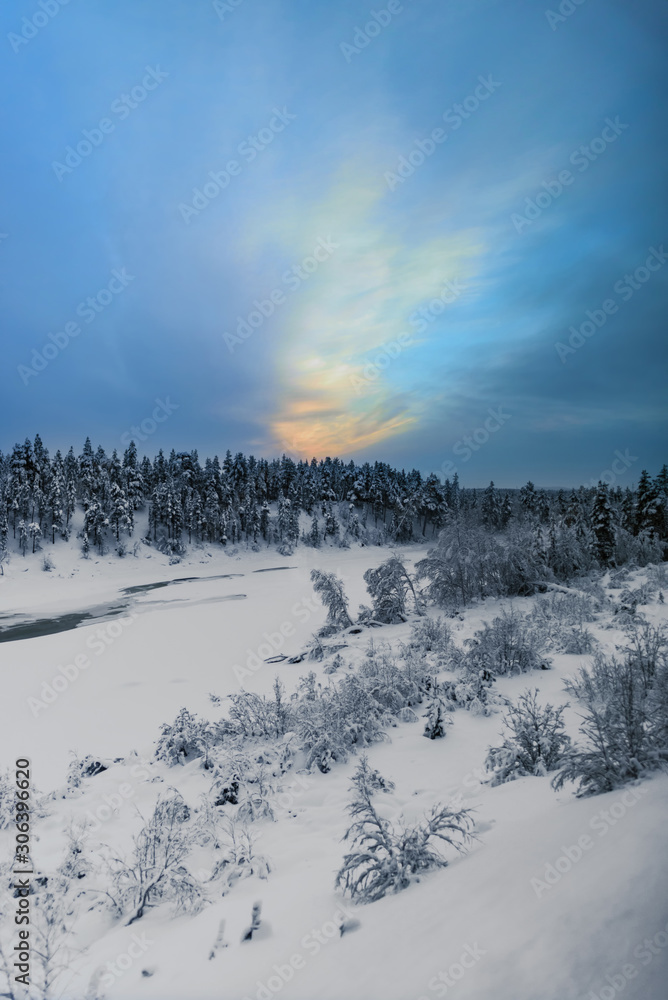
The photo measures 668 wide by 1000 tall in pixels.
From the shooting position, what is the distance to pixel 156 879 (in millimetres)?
4660

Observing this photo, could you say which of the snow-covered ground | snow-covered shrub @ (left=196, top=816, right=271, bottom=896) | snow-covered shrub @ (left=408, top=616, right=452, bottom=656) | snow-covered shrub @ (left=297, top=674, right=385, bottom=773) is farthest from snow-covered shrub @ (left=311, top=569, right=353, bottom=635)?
snow-covered shrub @ (left=196, top=816, right=271, bottom=896)

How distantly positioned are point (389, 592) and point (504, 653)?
29.2 feet

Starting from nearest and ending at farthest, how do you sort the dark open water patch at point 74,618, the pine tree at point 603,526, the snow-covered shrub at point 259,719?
1. the snow-covered shrub at point 259,719
2. the dark open water patch at point 74,618
3. the pine tree at point 603,526

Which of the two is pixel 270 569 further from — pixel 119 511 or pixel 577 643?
pixel 577 643

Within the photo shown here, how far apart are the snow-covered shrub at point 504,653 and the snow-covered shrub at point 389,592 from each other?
7608 millimetres

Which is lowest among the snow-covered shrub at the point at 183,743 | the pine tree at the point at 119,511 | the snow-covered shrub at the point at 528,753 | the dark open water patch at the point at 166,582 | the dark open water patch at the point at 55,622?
the dark open water patch at the point at 55,622

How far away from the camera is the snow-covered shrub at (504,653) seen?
37.9 ft

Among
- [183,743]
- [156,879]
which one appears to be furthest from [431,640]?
[156,879]

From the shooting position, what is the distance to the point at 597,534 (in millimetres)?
31047

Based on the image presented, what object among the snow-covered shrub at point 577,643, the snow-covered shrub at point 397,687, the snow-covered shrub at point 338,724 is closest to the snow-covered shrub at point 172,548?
the snow-covered shrub at point 397,687

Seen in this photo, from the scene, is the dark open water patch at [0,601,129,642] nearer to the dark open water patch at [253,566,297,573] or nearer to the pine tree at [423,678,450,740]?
the dark open water patch at [253,566,297,573]

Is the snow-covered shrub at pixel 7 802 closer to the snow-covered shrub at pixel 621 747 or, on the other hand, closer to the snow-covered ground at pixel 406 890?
the snow-covered ground at pixel 406 890

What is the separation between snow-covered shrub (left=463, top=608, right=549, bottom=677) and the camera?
1155cm

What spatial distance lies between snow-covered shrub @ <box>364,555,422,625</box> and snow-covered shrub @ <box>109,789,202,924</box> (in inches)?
607
